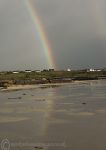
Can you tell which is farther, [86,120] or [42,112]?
[42,112]

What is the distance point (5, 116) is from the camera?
22.6 m

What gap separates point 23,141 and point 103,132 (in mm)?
3500

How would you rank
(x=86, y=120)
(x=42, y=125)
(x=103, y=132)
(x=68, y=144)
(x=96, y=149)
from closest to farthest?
(x=96, y=149) → (x=68, y=144) → (x=103, y=132) → (x=42, y=125) → (x=86, y=120)

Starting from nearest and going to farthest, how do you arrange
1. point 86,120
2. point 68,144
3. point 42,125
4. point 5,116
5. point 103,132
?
1. point 68,144
2. point 103,132
3. point 42,125
4. point 86,120
5. point 5,116

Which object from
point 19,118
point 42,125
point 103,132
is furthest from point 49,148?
point 19,118

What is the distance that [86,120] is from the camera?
19.4m

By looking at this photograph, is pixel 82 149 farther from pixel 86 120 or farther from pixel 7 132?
pixel 86 120

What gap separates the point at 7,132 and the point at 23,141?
2.38m

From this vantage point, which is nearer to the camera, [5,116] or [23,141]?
[23,141]

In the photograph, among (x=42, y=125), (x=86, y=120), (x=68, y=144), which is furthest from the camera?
(x=86, y=120)

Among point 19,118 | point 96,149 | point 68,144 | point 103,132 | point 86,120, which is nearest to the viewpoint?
point 96,149

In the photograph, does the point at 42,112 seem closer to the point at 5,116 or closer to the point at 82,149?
the point at 5,116

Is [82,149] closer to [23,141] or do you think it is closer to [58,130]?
[23,141]

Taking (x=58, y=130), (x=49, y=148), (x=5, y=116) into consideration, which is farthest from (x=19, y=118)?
(x=49, y=148)
